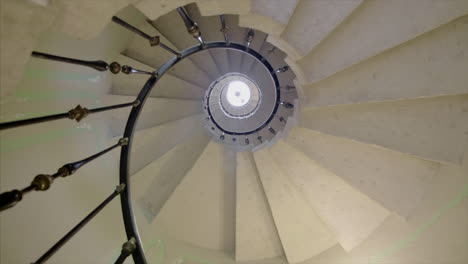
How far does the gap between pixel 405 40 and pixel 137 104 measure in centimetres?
236

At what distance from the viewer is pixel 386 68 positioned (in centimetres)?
280

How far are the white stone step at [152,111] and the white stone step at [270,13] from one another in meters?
1.84

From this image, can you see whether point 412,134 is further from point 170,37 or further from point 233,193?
point 170,37

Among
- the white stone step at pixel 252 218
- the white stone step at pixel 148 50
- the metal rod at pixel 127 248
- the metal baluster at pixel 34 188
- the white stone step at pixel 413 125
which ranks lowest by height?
the white stone step at pixel 252 218

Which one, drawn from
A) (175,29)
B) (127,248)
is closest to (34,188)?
(127,248)

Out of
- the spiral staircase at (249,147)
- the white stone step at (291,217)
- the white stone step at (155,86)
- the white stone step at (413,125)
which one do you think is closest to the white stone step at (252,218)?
the spiral staircase at (249,147)

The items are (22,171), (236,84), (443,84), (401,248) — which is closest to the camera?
(22,171)

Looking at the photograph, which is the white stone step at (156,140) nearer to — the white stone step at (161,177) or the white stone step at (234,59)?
the white stone step at (161,177)

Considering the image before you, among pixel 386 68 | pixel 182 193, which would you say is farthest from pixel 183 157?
pixel 386 68

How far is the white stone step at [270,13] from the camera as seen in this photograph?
275 centimetres

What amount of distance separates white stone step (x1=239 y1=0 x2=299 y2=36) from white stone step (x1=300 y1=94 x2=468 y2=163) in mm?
1128

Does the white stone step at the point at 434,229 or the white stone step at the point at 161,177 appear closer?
the white stone step at the point at 434,229

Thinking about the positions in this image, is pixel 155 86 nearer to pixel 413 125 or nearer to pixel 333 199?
pixel 333 199

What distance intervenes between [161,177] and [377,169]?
2.75 m
